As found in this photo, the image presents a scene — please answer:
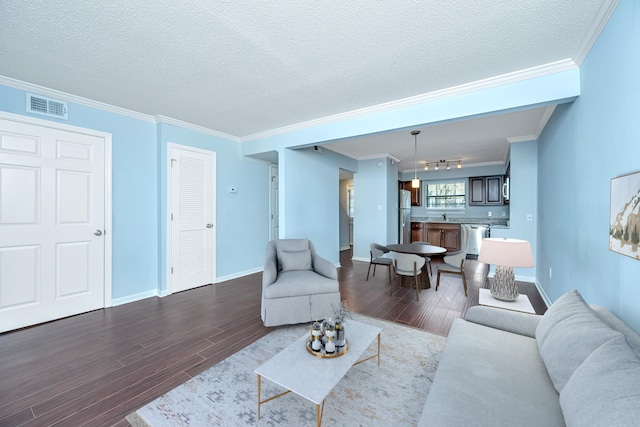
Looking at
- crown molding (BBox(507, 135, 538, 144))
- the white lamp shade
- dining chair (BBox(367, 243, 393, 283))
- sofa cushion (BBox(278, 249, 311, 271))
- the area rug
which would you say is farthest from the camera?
crown molding (BBox(507, 135, 538, 144))

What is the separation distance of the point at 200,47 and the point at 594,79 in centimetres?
304

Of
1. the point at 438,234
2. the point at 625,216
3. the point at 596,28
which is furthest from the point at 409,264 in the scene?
the point at 438,234

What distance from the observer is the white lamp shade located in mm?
2096

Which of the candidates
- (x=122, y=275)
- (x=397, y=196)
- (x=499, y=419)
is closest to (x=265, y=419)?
(x=499, y=419)

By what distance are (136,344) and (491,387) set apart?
2.83 m

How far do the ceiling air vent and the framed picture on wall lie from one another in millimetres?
4970

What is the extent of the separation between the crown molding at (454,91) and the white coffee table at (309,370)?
262cm

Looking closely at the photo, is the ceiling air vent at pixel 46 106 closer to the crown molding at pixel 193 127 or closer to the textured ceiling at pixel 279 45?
the textured ceiling at pixel 279 45

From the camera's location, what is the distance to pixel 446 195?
8.10 m

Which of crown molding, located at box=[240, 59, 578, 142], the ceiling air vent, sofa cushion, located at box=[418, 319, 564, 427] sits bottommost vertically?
sofa cushion, located at box=[418, 319, 564, 427]

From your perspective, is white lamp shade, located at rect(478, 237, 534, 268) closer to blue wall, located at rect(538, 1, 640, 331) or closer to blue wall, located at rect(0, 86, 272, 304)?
blue wall, located at rect(538, 1, 640, 331)

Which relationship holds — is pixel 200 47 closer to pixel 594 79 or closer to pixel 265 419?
pixel 265 419

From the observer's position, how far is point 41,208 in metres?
2.93

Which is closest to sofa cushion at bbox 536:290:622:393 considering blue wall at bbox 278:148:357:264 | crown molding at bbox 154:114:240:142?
blue wall at bbox 278:148:357:264
